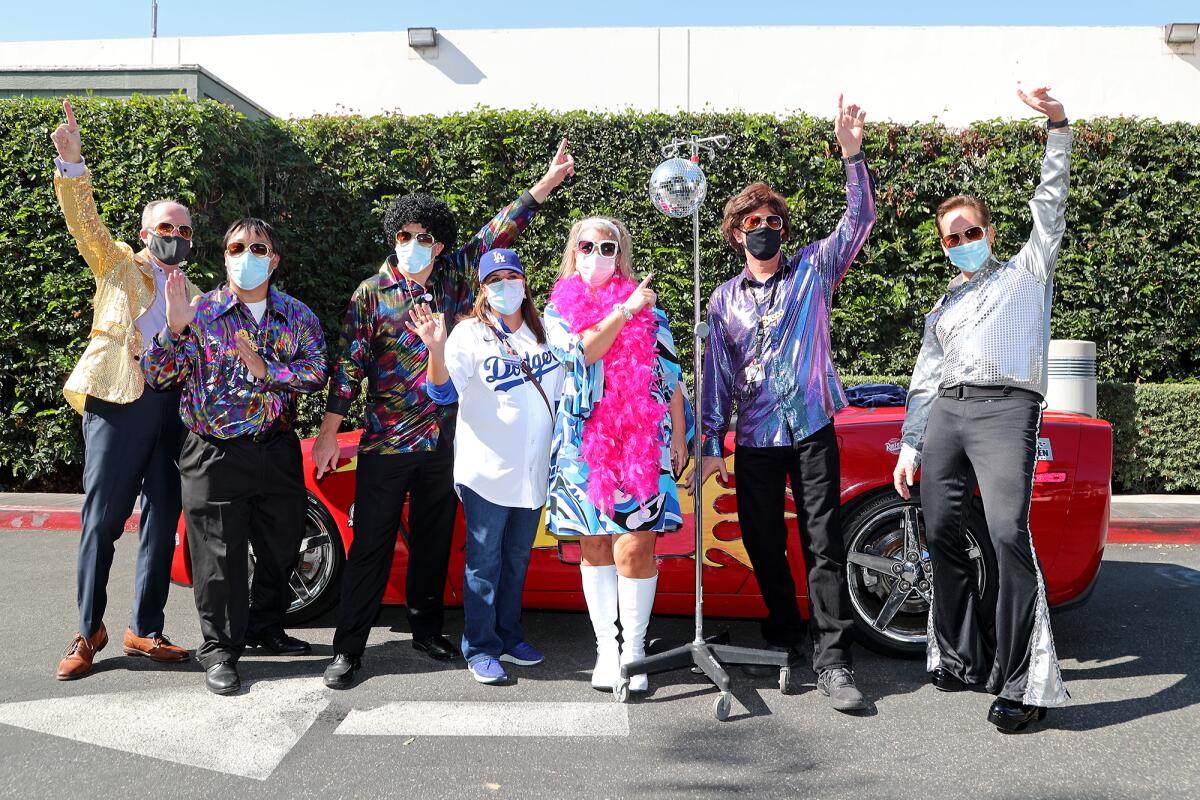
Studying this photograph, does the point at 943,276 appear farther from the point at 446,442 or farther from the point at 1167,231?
the point at 446,442

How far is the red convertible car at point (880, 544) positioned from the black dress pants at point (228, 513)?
24.3 inches

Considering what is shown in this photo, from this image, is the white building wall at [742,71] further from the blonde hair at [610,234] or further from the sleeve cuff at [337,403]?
the sleeve cuff at [337,403]

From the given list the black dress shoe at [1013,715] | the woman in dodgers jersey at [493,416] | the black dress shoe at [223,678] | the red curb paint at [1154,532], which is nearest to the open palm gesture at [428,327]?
the woman in dodgers jersey at [493,416]

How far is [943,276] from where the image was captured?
8703 millimetres

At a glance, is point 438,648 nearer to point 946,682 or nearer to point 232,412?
point 232,412

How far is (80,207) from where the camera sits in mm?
3941

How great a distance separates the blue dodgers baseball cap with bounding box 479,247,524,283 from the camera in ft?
12.3

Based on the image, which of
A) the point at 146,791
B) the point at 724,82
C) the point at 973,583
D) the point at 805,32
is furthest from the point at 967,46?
the point at 146,791

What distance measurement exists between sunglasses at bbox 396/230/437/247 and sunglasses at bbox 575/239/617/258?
0.75 meters

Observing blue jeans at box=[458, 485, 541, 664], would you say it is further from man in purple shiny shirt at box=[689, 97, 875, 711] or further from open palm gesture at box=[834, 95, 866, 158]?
open palm gesture at box=[834, 95, 866, 158]

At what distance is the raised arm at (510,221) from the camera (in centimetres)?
432

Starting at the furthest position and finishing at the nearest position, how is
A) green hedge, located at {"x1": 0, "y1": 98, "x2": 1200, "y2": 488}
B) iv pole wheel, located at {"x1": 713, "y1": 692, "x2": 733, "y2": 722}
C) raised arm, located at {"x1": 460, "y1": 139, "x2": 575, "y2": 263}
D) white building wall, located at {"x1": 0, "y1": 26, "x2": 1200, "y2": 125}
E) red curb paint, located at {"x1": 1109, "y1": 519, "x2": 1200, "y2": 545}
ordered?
white building wall, located at {"x1": 0, "y1": 26, "x2": 1200, "y2": 125}
green hedge, located at {"x1": 0, "y1": 98, "x2": 1200, "y2": 488}
red curb paint, located at {"x1": 1109, "y1": 519, "x2": 1200, "y2": 545}
raised arm, located at {"x1": 460, "y1": 139, "x2": 575, "y2": 263}
iv pole wheel, located at {"x1": 713, "y1": 692, "x2": 733, "y2": 722}

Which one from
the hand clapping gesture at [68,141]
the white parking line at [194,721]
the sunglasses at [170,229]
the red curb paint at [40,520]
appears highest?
the hand clapping gesture at [68,141]

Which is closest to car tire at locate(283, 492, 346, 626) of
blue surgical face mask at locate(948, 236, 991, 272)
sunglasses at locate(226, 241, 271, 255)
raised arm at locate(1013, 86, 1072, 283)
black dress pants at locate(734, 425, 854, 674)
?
sunglasses at locate(226, 241, 271, 255)
